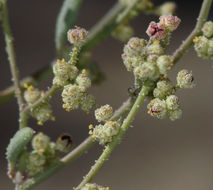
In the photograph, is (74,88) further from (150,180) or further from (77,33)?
(150,180)

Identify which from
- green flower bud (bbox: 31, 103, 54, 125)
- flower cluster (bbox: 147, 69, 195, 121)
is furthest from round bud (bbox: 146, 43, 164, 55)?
green flower bud (bbox: 31, 103, 54, 125)

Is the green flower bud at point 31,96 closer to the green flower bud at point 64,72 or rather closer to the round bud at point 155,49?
the green flower bud at point 64,72

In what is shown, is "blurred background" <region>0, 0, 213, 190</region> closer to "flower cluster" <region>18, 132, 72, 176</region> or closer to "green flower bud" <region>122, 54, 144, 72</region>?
"flower cluster" <region>18, 132, 72, 176</region>

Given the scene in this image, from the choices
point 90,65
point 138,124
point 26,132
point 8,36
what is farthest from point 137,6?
point 138,124

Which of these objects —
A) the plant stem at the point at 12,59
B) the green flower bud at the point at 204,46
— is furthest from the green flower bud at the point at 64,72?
the green flower bud at the point at 204,46

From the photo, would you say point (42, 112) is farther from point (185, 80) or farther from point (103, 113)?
point (185, 80)

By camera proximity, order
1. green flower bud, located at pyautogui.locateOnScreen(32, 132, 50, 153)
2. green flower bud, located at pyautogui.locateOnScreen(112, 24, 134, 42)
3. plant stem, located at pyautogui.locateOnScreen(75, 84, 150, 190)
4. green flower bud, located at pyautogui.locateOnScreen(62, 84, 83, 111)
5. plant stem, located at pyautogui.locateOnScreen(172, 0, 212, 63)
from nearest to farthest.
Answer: plant stem, located at pyautogui.locateOnScreen(75, 84, 150, 190) < green flower bud, located at pyautogui.locateOnScreen(62, 84, 83, 111) < plant stem, located at pyautogui.locateOnScreen(172, 0, 212, 63) < green flower bud, located at pyautogui.locateOnScreen(32, 132, 50, 153) < green flower bud, located at pyautogui.locateOnScreen(112, 24, 134, 42)
